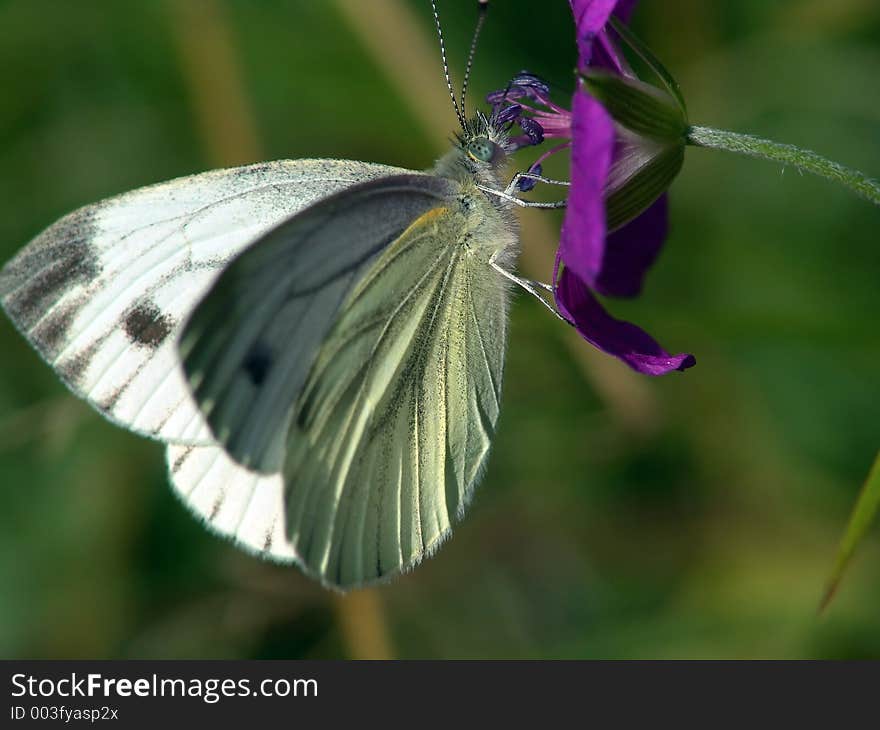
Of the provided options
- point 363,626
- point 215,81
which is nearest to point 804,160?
point 363,626

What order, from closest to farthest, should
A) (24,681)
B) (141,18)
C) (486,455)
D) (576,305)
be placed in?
(576,305), (486,455), (24,681), (141,18)

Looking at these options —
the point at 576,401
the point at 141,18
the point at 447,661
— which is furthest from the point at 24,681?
the point at 141,18

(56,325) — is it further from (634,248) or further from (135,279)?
(634,248)

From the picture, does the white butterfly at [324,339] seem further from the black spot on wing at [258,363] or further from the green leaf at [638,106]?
the green leaf at [638,106]

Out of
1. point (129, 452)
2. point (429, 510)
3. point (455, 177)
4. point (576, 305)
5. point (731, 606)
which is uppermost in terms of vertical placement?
point (455, 177)

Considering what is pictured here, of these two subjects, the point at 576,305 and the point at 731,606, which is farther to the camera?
the point at 731,606

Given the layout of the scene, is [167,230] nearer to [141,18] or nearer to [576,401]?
[576,401]

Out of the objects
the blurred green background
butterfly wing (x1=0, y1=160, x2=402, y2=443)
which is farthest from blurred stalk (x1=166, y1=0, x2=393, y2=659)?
butterfly wing (x1=0, y1=160, x2=402, y2=443)

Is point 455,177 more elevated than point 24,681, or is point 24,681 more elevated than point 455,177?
point 455,177
